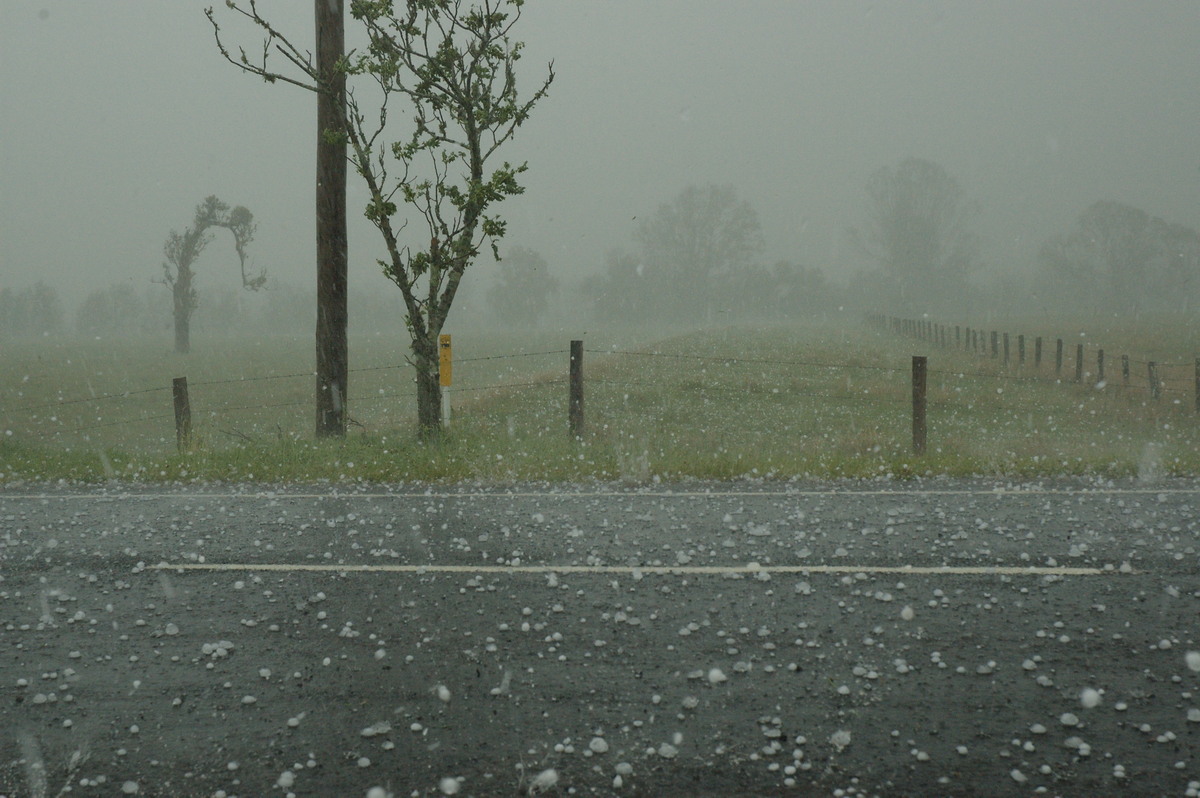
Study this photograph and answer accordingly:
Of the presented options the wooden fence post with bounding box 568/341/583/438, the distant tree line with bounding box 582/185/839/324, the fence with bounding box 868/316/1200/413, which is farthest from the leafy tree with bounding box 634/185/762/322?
the wooden fence post with bounding box 568/341/583/438

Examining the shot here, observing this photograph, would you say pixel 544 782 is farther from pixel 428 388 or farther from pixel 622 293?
pixel 622 293

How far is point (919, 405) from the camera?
570 inches

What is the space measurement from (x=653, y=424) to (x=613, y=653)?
1420 cm

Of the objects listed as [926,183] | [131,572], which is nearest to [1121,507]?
[131,572]

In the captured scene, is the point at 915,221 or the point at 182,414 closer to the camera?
the point at 182,414

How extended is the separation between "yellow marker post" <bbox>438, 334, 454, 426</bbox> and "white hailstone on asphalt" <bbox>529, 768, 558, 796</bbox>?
10494mm

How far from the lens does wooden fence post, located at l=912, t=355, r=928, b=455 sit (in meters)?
14.5

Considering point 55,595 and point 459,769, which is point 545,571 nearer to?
point 459,769

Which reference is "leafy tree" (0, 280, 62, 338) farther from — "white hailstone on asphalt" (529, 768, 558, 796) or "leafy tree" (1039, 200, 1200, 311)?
"white hailstone on asphalt" (529, 768, 558, 796)

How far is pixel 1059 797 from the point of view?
3.82 meters

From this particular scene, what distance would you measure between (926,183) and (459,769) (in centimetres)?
9544

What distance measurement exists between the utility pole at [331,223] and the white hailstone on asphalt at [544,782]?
39.2 feet

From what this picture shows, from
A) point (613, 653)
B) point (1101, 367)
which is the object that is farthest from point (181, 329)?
point (613, 653)

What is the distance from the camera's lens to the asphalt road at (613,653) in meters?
4.16
